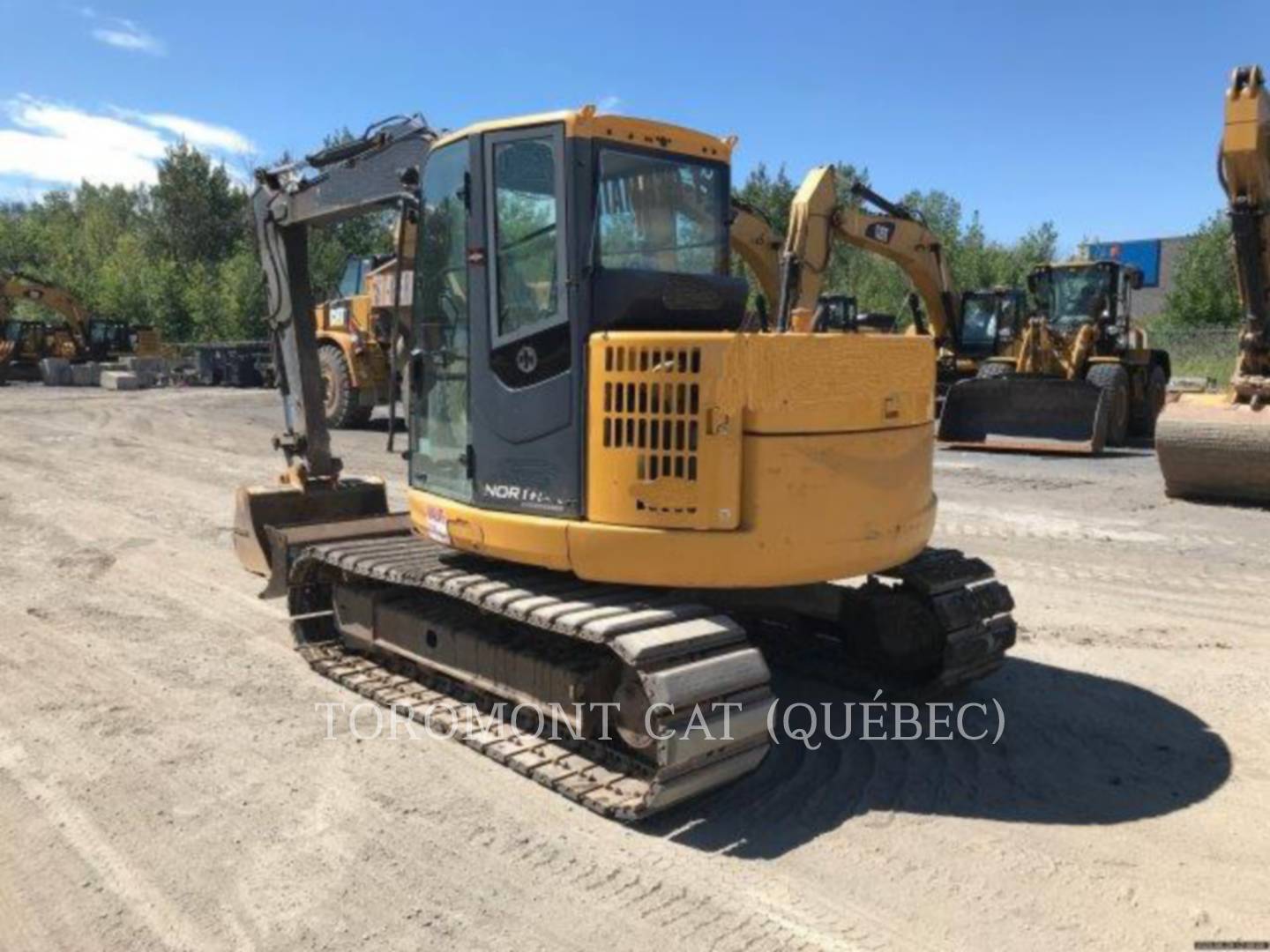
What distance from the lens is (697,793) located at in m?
4.05

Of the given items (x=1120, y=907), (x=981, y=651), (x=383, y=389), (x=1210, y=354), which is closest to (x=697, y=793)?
(x=1120, y=907)

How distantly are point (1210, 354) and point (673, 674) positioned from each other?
1395 inches

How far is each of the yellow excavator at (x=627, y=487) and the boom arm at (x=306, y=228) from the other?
84 centimetres

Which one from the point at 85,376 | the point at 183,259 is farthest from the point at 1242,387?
the point at 183,259

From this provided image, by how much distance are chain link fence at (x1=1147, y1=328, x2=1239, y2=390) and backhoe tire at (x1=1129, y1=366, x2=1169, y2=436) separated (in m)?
14.4

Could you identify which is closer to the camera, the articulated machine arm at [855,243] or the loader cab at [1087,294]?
the articulated machine arm at [855,243]

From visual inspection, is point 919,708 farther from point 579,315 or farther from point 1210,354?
point 1210,354

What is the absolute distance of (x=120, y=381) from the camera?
30406mm

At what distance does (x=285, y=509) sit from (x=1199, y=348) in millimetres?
34415

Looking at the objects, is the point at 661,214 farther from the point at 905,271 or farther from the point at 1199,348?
the point at 1199,348

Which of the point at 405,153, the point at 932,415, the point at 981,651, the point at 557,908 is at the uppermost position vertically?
the point at 405,153

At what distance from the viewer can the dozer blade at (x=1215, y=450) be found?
1054 cm

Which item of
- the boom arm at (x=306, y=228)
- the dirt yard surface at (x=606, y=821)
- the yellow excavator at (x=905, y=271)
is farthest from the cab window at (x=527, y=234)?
the yellow excavator at (x=905, y=271)

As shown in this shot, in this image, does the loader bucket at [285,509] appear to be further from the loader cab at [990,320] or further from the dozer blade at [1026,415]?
the loader cab at [990,320]
